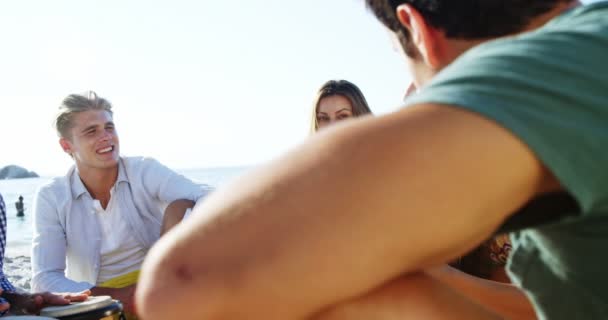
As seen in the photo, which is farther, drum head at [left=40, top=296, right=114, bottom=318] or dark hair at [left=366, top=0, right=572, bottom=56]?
drum head at [left=40, top=296, right=114, bottom=318]

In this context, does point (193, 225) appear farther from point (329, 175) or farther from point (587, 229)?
point (587, 229)

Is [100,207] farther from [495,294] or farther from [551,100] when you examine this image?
[551,100]

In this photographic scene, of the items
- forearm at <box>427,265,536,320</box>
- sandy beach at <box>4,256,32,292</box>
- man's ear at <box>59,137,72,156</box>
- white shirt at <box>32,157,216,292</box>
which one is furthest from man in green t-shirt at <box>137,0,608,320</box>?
sandy beach at <box>4,256,32,292</box>

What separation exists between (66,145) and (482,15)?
4199 millimetres

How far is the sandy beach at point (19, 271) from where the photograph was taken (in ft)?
29.1

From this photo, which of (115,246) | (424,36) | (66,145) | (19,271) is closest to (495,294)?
(424,36)

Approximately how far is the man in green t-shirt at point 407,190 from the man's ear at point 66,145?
4150 millimetres

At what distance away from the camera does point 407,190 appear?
65 cm

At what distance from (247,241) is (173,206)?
3.66m

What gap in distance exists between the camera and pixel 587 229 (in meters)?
0.78

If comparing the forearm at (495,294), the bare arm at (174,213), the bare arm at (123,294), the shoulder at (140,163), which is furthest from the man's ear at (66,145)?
the forearm at (495,294)

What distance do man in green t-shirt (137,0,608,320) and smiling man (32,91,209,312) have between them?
11.5 ft

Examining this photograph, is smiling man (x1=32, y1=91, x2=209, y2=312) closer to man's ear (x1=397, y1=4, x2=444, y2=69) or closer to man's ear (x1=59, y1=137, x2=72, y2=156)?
man's ear (x1=59, y1=137, x2=72, y2=156)

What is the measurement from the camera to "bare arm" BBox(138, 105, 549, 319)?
2.12 feet
